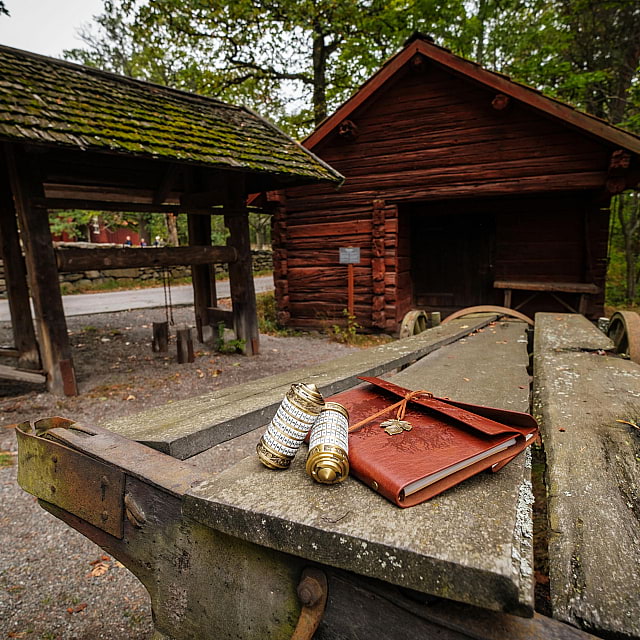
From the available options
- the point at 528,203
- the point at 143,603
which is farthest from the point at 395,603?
the point at 528,203

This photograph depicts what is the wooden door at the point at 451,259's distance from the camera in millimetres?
9508

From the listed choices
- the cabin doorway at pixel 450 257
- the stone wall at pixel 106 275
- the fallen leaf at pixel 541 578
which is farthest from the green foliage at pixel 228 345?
the stone wall at pixel 106 275

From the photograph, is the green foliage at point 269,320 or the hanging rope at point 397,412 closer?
the hanging rope at point 397,412

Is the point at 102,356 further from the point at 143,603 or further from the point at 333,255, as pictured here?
the point at 143,603

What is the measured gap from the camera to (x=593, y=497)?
90cm

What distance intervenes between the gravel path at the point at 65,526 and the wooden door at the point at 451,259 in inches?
133

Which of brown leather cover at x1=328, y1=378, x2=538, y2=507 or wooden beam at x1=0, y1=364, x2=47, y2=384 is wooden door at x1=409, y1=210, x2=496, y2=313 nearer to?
wooden beam at x1=0, y1=364, x2=47, y2=384

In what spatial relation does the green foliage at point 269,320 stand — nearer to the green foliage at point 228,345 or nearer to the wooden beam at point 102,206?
the green foliage at point 228,345

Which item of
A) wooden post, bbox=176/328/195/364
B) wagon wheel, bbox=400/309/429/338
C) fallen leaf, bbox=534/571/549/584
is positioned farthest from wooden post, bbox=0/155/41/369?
fallen leaf, bbox=534/571/549/584

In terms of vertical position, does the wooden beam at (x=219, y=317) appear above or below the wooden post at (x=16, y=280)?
below

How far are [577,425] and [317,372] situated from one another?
1.16 metres

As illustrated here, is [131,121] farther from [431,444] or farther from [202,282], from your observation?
[431,444]

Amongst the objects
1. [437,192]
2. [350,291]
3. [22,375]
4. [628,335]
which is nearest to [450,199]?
[437,192]

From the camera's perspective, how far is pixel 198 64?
44.3 feet
